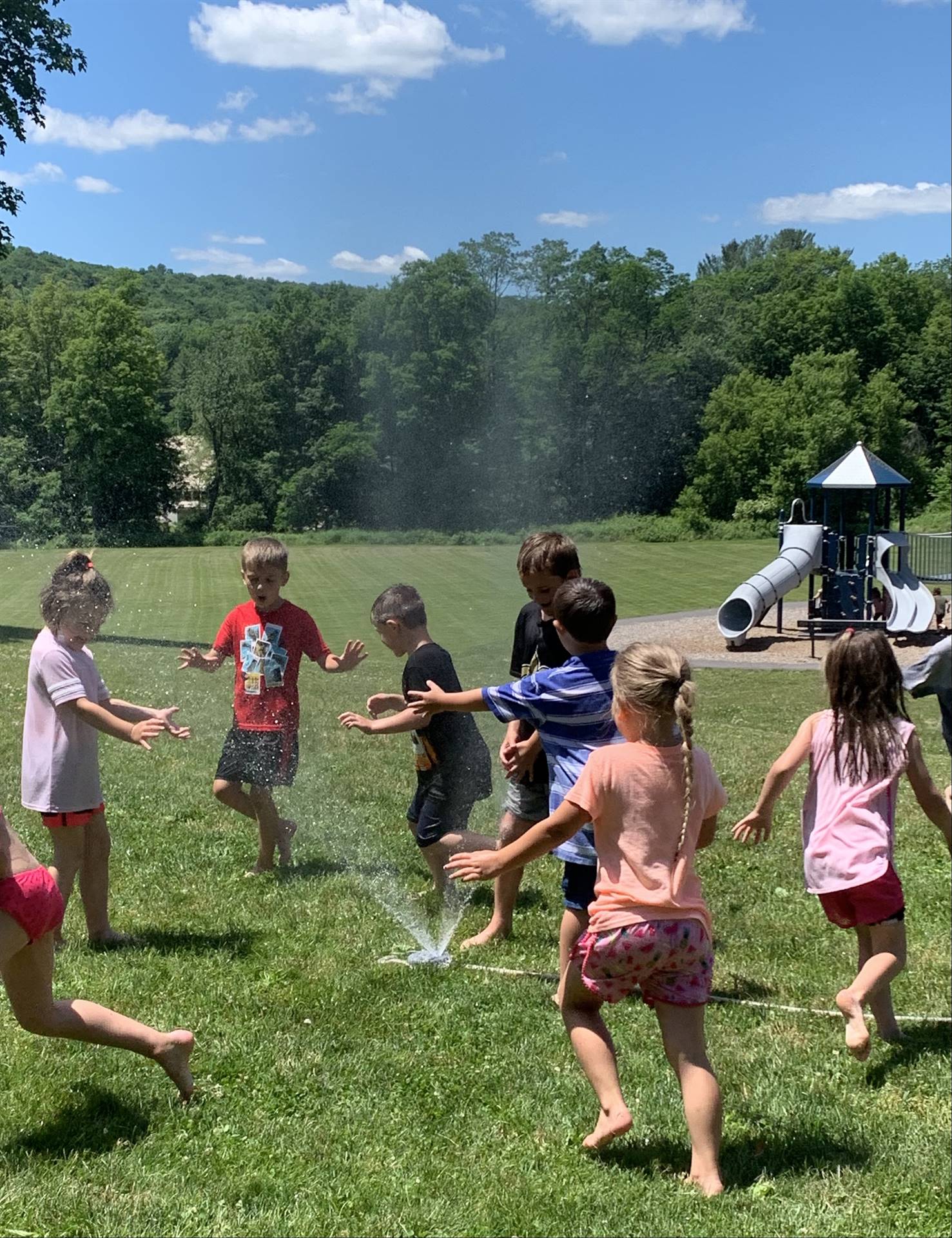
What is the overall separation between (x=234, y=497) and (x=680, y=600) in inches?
901

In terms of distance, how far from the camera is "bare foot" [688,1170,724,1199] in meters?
3.10

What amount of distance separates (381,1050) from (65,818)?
163 cm

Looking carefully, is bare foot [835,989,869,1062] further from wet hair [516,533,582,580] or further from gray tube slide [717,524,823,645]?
gray tube slide [717,524,823,645]

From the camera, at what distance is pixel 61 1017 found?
3.37 metres

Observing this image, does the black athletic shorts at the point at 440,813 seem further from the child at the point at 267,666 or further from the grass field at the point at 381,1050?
the child at the point at 267,666

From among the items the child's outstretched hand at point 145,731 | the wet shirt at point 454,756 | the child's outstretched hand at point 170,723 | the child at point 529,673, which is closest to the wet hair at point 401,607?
the wet shirt at point 454,756

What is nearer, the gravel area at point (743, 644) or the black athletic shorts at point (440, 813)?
the black athletic shorts at point (440, 813)

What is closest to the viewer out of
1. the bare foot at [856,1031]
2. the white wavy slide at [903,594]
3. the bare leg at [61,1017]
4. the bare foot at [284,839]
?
the bare leg at [61,1017]

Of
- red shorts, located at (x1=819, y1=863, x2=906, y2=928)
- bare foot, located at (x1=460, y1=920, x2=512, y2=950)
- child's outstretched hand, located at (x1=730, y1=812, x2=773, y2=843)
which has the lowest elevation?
bare foot, located at (x1=460, y1=920, x2=512, y2=950)

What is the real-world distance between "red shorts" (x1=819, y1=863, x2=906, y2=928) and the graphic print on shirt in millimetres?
2554

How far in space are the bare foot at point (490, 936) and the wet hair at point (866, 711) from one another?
5.47 feet

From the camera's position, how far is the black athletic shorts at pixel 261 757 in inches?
214

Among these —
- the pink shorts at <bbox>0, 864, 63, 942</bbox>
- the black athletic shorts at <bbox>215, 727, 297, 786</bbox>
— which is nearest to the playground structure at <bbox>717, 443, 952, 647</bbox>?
the black athletic shorts at <bbox>215, 727, 297, 786</bbox>

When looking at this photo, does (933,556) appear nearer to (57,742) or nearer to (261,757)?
(261,757)
